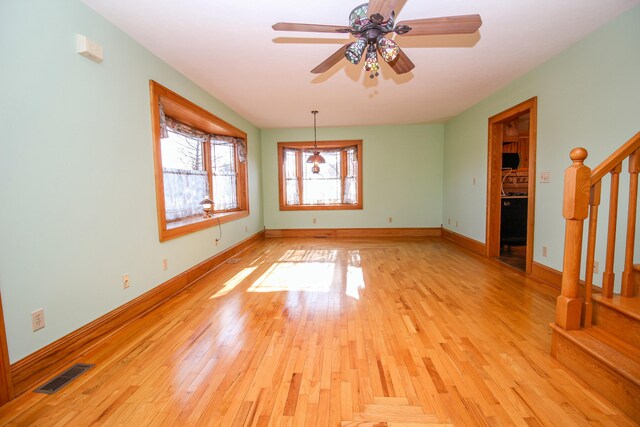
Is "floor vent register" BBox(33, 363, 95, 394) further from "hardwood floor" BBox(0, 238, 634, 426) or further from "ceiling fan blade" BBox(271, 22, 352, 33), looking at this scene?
"ceiling fan blade" BBox(271, 22, 352, 33)

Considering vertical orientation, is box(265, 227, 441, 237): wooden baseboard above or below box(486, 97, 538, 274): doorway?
below

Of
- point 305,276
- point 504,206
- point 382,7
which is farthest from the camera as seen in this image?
point 504,206

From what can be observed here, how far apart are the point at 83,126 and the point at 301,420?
8.18 feet

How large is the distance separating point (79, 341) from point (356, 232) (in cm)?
575

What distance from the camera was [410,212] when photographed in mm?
7133

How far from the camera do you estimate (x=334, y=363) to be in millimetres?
2018

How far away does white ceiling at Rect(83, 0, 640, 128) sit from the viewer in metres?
2.38

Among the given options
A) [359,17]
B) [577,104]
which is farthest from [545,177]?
[359,17]

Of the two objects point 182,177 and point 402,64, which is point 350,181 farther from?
point 402,64

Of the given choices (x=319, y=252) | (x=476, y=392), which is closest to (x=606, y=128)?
(x=476, y=392)

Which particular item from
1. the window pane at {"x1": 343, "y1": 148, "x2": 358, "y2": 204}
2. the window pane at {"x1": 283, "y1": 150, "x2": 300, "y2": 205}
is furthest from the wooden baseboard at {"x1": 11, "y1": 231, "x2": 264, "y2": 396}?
the window pane at {"x1": 343, "y1": 148, "x2": 358, "y2": 204}

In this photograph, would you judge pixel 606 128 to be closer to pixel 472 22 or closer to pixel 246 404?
pixel 472 22

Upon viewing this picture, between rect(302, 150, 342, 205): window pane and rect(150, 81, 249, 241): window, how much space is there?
1771 millimetres

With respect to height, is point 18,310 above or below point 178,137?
below
